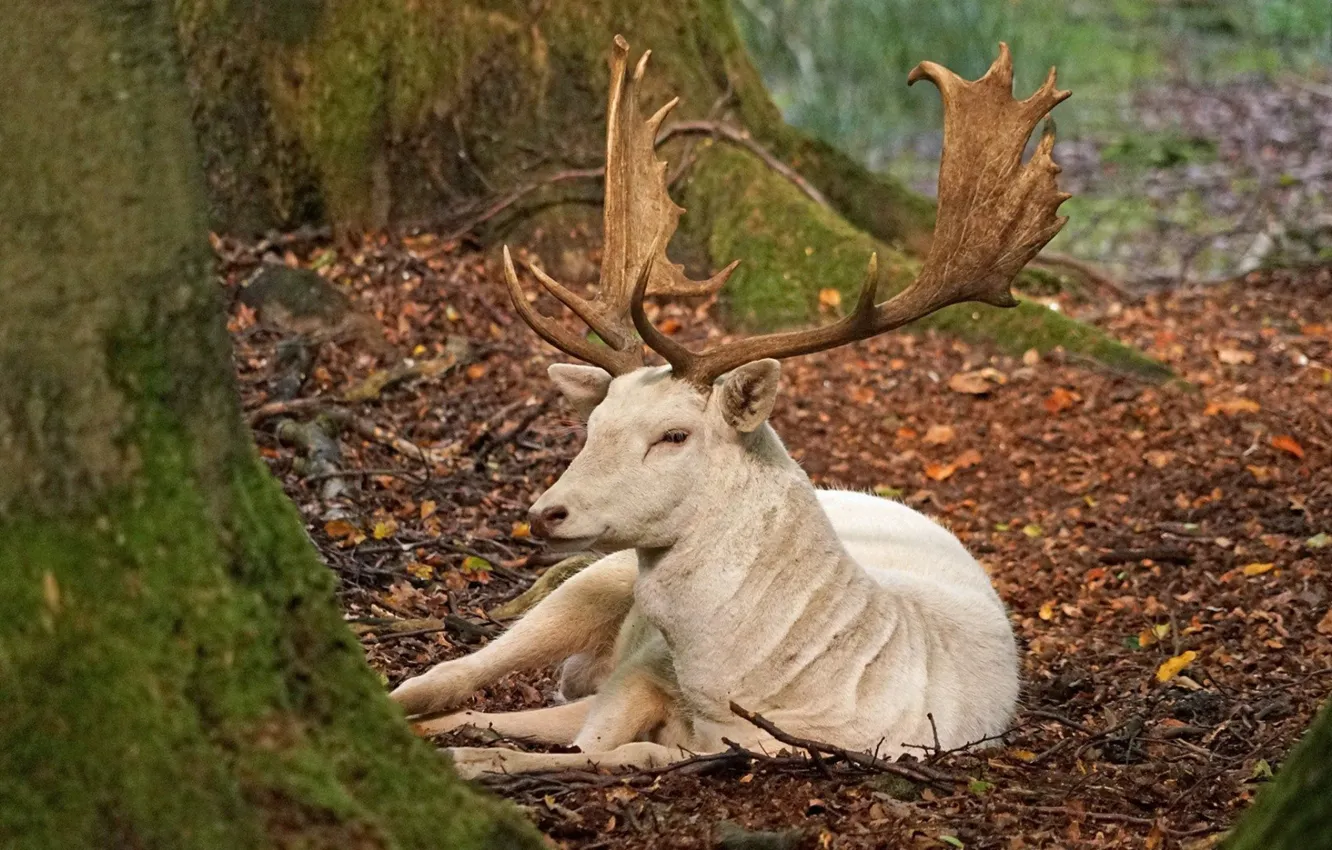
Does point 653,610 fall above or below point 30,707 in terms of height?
below

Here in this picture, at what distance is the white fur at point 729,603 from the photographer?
4910mm

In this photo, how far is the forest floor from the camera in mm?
4422

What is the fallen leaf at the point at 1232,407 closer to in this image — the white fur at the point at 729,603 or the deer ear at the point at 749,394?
the white fur at the point at 729,603

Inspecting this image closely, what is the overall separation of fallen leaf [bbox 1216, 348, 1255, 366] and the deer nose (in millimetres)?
5962

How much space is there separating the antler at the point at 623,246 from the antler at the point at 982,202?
1.62 feet

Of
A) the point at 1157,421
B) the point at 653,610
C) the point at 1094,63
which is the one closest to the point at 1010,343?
the point at 1157,421

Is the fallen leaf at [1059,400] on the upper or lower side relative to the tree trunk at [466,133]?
lower

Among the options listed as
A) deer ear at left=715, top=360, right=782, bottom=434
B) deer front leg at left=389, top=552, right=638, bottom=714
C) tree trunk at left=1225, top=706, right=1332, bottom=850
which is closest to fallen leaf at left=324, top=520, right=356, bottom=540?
deer front leg at left=389, top=552, right=638, bottom=714

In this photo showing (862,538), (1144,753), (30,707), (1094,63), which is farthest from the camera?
(1094,63)

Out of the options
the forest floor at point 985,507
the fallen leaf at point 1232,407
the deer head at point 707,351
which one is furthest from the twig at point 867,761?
the fallen leaf at point 1232,407

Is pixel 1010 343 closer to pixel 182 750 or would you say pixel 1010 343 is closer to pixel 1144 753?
pixel 1144 753

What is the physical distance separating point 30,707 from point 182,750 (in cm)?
27

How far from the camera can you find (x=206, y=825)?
2889 mm

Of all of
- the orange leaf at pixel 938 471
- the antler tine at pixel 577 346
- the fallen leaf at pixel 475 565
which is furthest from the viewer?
the orange leaf at pixel 938 471
